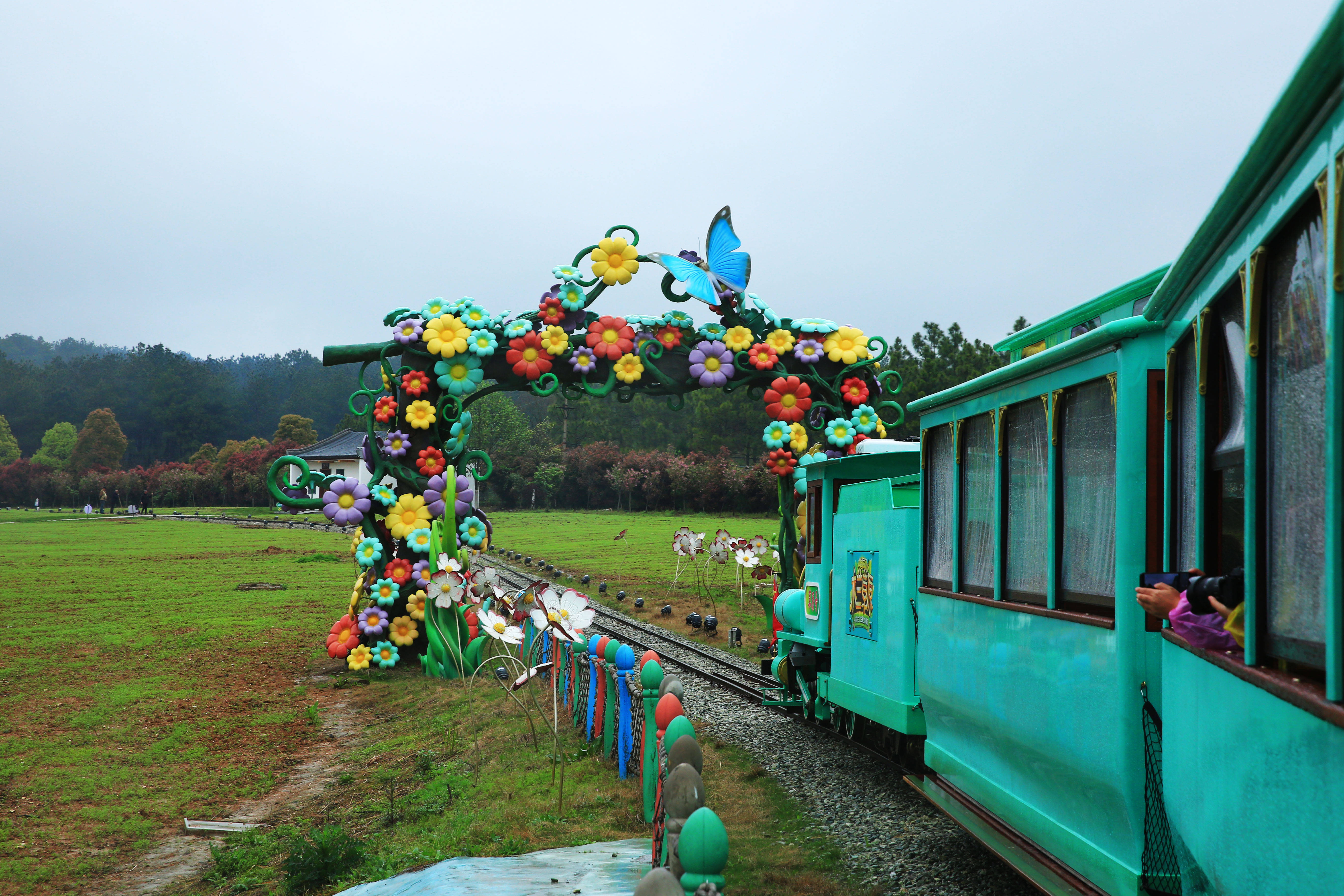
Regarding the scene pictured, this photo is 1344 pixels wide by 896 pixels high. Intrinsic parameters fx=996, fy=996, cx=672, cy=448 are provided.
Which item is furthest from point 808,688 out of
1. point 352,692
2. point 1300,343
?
point 1300,343

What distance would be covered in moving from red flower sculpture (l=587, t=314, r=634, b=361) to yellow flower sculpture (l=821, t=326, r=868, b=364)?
284 centimetres

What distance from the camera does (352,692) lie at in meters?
12.8

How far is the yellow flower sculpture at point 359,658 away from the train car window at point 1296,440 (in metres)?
12.4

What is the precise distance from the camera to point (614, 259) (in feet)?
43.8

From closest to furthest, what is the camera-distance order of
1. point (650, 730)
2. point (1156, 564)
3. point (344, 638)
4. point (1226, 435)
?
point (1226, 435), point (1156, 564), point (650, 730), point (344, 638)

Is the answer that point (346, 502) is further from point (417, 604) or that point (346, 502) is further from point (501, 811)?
point (501, 811)

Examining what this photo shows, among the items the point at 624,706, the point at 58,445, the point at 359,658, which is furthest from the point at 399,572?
the point at 58,445

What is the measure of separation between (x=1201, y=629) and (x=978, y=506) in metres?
2.67

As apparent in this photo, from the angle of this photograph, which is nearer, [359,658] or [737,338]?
[359,658]

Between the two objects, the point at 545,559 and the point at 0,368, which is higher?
the point at 0,368

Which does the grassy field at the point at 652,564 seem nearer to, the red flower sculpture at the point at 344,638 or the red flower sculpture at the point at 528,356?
the red flower sculpture at the point at 528,356

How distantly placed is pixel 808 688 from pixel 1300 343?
A: 7.54 m

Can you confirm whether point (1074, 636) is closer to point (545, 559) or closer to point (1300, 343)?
point (1300, 343)

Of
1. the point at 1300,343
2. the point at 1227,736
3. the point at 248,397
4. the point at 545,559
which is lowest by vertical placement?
the point at 545,559
